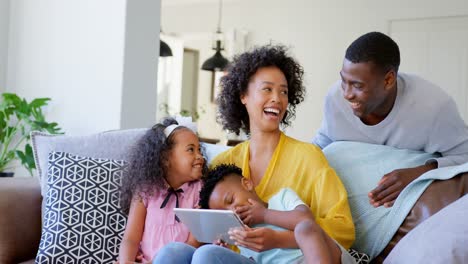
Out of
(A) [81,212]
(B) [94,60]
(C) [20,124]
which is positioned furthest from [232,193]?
(C) [20,124]

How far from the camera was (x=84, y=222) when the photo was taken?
232cm

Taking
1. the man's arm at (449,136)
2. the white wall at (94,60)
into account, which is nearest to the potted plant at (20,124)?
the white wall at (94,60)

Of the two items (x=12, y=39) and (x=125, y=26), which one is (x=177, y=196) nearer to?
(x=125, y=26)

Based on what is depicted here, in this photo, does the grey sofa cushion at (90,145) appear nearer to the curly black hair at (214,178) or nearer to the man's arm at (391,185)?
the curly black hair at (214,178)

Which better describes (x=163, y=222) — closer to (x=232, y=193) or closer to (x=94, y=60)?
(x=232, y=193)

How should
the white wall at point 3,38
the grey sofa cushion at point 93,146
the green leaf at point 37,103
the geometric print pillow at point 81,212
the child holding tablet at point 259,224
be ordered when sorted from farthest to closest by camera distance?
the white wall at point 3,38
the green leaf at point 37,103
the grey sofa cushion at point 93,146
the geometric print pillow at point 81,212
the child holding tablet at point 259,224

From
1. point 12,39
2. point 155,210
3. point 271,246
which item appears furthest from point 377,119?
point 12,39

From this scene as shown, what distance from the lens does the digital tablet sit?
184 centimetres

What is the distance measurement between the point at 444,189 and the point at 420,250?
44 centimetres

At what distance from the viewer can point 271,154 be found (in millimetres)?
2211

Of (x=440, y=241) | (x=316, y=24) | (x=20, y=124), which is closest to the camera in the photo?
(x=440, y=241)

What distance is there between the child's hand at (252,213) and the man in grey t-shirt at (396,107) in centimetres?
38

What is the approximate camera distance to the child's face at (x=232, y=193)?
2.04 m

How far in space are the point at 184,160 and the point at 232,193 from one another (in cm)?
25
